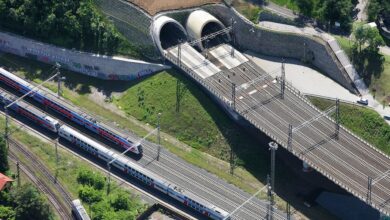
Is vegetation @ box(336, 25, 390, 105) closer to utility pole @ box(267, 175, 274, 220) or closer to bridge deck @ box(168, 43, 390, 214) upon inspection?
bridge deck @ box(168, 43, 390, 214)

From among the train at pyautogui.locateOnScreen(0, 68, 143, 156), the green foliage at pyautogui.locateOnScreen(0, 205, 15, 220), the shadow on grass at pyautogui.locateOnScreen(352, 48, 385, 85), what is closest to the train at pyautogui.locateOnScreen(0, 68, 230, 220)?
the train at pyautogui.locateOnScreen(0, 68, 143, 156)

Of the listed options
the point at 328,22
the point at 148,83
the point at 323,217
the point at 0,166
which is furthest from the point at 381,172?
the point at 0,166

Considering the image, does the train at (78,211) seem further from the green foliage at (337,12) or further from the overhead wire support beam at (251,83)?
the green foliage at (337,12)

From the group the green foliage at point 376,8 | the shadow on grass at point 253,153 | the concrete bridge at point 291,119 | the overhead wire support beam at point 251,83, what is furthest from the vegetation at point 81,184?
the green foliage at point 376,8

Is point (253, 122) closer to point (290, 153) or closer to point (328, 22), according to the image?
point (290, 153)

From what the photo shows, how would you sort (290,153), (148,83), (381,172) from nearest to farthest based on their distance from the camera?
(381,172), (290,153), (148,83)

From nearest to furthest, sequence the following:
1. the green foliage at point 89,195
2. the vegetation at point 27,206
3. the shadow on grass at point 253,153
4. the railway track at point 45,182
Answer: the vegetation at point 27,206
the green foliage at point 89,195
the railway track at point 45,182
the shadow on grass at point 253,153
